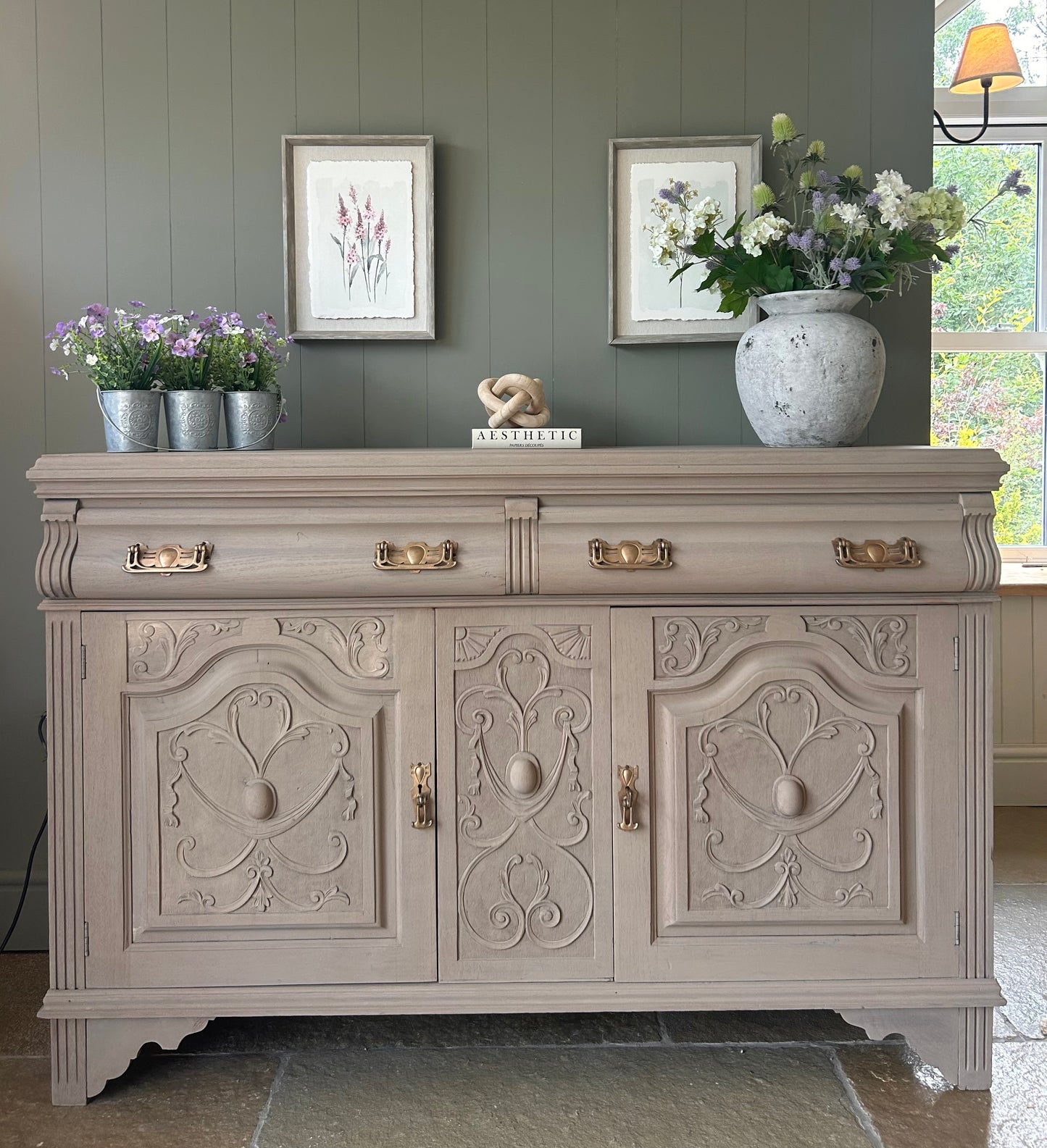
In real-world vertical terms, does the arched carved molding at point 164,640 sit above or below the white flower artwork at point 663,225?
below

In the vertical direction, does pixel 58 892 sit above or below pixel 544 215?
below

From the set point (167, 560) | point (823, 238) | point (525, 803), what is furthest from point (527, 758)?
point (823, 238)

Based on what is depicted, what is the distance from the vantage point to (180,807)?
1.68m

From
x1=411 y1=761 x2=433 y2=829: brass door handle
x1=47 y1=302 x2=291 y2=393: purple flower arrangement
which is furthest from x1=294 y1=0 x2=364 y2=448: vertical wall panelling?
x1=411 y1=761 x2=433 y2=829: brass door handle

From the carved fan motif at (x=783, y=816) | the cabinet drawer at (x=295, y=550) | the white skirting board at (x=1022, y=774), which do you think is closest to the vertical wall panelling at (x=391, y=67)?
the cabinet drawer at (x=295, y=550)

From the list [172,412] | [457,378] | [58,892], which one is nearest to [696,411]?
[457,378]

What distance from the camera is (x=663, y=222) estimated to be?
86.0 inches

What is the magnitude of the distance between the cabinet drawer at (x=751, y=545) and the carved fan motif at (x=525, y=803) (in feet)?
0.46

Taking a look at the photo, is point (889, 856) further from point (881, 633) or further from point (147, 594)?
point (147, 594)

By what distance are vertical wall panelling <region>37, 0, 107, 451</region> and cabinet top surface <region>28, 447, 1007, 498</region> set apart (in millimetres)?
677

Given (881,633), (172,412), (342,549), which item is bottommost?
(881,633)

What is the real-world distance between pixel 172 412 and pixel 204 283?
0.50 m

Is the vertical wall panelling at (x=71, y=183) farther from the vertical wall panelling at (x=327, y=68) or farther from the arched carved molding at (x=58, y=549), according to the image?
the arched carved molding at (x=58, y=549)

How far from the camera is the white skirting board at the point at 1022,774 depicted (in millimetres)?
3186
